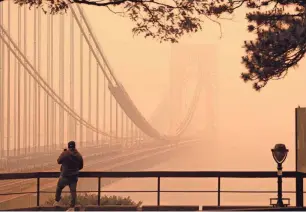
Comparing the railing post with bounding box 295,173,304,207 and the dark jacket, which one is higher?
the dark jacket

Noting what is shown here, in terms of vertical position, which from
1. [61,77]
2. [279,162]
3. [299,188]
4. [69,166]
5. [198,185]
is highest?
[61,77]

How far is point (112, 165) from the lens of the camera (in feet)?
200

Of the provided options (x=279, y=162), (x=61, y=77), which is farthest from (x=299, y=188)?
(x=61, y=77)

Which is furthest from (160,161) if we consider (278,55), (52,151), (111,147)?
(278,55)

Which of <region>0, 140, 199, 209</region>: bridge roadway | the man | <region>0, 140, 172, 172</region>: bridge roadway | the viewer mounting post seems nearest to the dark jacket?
the man

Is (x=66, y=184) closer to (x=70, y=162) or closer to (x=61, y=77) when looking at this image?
(x=70, y=162)

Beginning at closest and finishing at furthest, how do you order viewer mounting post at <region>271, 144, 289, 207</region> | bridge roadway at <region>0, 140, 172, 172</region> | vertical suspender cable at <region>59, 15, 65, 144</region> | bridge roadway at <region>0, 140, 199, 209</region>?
viewer mounting post at <region>271, 144, 289, 207</region>, bridge roadway at <region>0, 140, 199, 209</region>, bridge roadway at <region>0, 140, 172, 172</region>, vertical suspender cable at <region>59, 15, 65, 144</region>

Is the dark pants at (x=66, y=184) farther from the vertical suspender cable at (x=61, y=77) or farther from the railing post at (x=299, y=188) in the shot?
the vertical suspender cable at (x=61, y=77)

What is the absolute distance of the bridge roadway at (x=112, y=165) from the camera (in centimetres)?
3638

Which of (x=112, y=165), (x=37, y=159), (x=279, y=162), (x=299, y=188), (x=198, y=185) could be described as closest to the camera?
(x=279, y=162)

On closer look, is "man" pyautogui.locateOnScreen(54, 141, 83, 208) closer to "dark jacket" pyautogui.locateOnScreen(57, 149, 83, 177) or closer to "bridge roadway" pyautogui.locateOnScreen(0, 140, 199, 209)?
"dark jacket" pyautogui.locateOnScreen(57, 149, 83, 177)

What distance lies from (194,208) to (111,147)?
65.4 metres

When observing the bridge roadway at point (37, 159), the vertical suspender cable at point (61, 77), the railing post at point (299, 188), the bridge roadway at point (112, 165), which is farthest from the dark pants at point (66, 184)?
the vertical suspender cable at point (61, 77)

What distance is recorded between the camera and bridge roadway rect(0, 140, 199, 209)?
119ft
